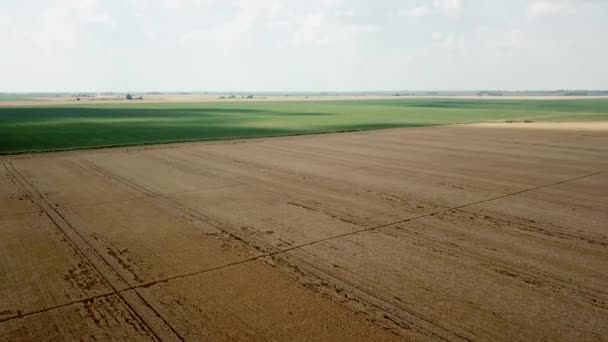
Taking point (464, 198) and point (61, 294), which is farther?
point (464, 198)

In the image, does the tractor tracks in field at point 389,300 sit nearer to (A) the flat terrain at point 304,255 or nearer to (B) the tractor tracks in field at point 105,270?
(A) the flat terrain at point 304,255

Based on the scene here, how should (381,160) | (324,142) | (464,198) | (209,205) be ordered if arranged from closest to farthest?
(209,205)
(464,198)
(381,160)
(324,142)

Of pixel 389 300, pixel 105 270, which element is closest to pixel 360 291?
pixel 389 300

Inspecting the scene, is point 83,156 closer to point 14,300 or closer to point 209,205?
point 209,205

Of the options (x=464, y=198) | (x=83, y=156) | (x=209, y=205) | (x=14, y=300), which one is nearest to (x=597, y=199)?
(x=464, y=198)

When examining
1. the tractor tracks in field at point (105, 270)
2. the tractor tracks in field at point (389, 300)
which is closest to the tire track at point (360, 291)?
the tractor tracks in field at point (389, 300)

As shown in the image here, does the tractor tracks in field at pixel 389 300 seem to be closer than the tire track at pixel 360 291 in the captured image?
No

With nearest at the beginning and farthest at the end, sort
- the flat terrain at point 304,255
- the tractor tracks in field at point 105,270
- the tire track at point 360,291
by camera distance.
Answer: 1. the tire track at point 360,291
2. the tractor tracks in field at point 105,270
3. the flat terrain at point 304,255
